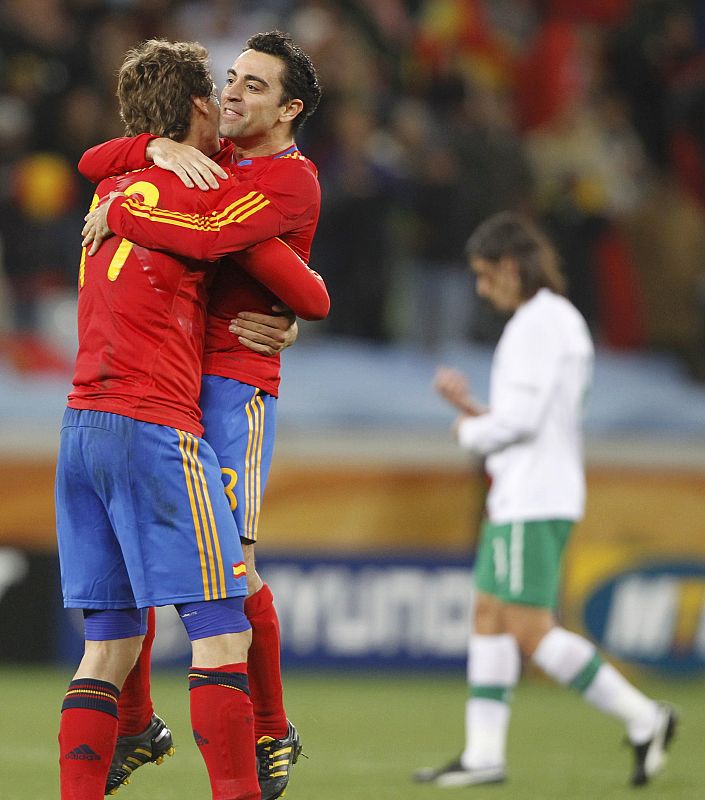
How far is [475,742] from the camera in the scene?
227 inches

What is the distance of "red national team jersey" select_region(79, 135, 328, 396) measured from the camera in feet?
12.7

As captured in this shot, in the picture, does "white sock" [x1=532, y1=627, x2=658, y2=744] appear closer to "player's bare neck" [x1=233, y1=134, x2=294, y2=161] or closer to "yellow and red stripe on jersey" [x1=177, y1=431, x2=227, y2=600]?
"yellow and red stripe on jersey" [x1=177, y1=431, x2=227, y2=600]

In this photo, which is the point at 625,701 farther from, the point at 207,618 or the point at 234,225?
the point at 234,225

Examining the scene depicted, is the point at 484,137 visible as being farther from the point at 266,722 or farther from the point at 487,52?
the point at 266,722

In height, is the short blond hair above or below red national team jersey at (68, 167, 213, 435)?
above

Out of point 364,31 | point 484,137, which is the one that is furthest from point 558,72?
point 484,137

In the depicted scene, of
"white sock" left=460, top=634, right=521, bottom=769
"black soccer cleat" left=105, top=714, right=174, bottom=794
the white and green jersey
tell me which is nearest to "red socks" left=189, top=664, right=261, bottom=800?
"black soccer cleat" left=105, top=714, right=174, bottom=794

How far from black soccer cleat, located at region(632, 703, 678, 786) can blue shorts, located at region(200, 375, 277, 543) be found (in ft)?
7.43

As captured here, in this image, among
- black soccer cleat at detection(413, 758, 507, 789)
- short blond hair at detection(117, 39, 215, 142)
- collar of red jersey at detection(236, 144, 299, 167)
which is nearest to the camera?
short blond hair at detection(117, 39, 215, 142)

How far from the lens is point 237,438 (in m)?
4.18

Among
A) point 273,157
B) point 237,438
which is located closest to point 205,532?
point 237,438

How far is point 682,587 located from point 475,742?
3461mm

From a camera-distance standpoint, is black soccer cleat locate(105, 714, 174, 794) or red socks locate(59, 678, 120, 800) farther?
black soccer cleat locate(105, 714, 174, 794)

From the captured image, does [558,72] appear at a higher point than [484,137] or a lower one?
higher
